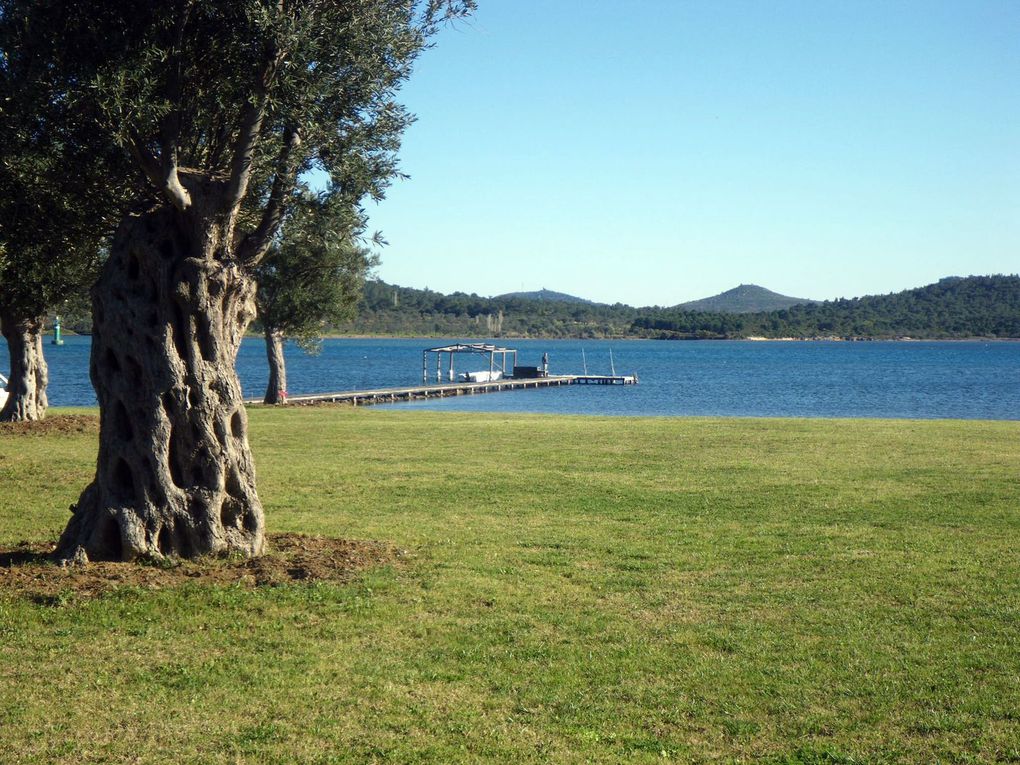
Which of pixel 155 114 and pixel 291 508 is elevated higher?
pixel 155 114

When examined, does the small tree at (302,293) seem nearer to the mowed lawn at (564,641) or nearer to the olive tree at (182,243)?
the mowed lawn at (564,641)

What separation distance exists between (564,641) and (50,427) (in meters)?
20.6

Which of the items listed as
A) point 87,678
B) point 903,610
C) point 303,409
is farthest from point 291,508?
point 303,409

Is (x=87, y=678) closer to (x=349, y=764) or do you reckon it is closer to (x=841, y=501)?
(x=349, y=764)

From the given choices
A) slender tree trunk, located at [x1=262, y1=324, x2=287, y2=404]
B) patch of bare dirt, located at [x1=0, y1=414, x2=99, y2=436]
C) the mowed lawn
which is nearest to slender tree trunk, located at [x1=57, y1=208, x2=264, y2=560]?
the mowed lawn

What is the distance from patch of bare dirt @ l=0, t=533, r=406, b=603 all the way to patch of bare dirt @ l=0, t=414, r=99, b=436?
14.2 metres

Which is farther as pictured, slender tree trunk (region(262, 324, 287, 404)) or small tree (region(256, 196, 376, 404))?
slender tree trunk (region(262, 324, 287, 404))

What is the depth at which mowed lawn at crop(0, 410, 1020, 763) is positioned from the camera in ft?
21.3

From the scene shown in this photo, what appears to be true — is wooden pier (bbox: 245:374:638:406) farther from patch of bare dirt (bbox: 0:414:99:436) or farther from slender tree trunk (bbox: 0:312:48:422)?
patch of bare dirt (bbox: 0:414:99:436)

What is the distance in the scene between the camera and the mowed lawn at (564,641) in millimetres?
6500

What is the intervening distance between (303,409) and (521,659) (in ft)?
104

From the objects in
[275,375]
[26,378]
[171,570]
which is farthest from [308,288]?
[171,570]

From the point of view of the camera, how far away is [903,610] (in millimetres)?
9531

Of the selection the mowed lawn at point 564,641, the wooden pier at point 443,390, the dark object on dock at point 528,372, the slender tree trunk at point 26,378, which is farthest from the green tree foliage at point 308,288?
the dark object on dock at point 528,372
